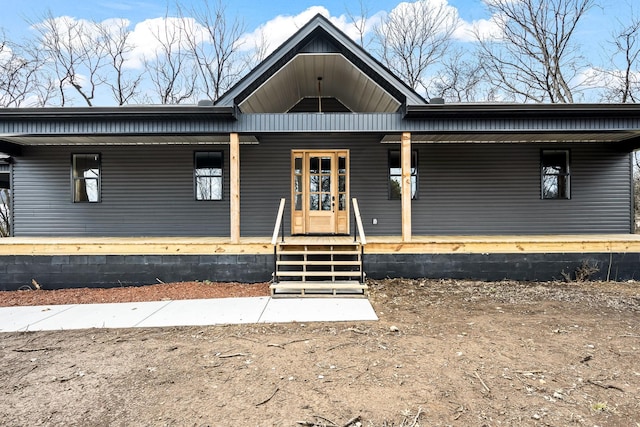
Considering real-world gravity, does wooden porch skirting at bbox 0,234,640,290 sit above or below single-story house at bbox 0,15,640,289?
below

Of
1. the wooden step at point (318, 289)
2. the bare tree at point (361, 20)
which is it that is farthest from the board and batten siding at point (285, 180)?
the bare tree at point (361, 20)

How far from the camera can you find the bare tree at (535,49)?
56.3 ft

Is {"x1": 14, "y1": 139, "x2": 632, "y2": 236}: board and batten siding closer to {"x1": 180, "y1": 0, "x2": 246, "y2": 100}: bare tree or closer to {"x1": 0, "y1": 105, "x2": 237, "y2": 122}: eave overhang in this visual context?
{"x1": 0, "y1": 105, "x2": 237, "y2": 122}: eave overhang

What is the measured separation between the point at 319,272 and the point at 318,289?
37 centimetres

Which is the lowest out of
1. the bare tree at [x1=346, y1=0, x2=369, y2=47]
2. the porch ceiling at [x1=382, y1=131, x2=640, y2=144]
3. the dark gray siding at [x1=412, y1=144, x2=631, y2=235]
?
the dark gray siding at [x1=412, y1=144, x2=631, y2=235]

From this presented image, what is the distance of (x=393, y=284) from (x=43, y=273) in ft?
20.6

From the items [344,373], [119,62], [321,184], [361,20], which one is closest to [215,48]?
[119,62]

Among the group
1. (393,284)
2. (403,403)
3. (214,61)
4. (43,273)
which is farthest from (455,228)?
(214,61)

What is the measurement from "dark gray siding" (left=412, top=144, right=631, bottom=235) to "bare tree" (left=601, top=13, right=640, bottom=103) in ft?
37.7

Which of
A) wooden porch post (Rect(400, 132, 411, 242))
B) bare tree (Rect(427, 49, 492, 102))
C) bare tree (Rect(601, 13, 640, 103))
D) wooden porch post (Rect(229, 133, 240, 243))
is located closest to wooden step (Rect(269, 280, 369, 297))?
wooden porch post (Rect(229, 133, 240, 243))

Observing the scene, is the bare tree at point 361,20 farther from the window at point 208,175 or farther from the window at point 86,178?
the window at point 86,178

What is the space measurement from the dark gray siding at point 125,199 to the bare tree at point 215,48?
11.6 metres

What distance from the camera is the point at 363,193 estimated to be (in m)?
8.60

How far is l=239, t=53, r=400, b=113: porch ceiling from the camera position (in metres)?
7.05
